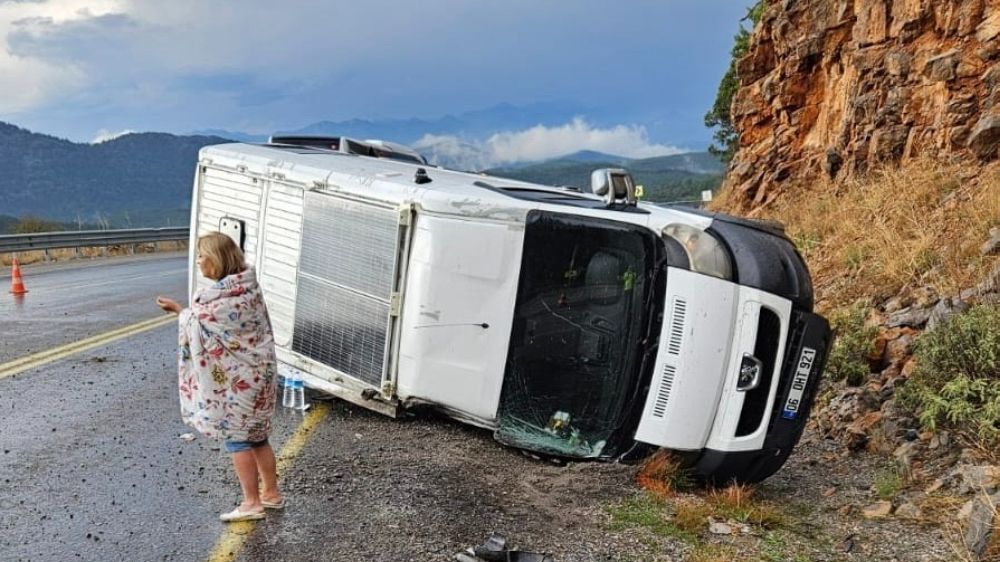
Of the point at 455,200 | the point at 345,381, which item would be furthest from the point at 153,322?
the point at 455,200

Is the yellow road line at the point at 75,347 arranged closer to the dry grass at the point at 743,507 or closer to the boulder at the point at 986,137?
the dry grass at the point at 743,507

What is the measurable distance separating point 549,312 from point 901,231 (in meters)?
5.85

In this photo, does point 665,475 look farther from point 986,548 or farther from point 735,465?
point 986,548

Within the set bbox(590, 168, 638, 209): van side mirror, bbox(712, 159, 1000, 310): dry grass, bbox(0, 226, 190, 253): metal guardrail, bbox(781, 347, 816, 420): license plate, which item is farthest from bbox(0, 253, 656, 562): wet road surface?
bbox(0, 226, 190, 253): metal guardrail

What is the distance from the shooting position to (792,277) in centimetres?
501

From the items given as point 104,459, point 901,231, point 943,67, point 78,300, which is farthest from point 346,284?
point 943,67

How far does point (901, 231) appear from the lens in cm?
938

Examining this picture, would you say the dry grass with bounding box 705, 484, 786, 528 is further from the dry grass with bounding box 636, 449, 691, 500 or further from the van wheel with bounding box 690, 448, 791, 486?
the dry grass with bounding box 636, 449, 691, 500

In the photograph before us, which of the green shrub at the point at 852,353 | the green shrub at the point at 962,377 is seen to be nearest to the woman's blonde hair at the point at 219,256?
the green shrub at the point at 962,377

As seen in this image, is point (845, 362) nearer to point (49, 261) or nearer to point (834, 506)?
point (834, 506)

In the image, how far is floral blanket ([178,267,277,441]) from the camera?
4250 millimetres

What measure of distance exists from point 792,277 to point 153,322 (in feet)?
28.5

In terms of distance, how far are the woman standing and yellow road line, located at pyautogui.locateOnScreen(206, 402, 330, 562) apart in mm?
235

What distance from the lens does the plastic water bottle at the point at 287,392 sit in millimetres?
6855
